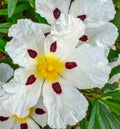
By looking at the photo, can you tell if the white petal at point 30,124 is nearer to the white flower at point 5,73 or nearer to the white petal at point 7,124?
the white petal at point 7,124

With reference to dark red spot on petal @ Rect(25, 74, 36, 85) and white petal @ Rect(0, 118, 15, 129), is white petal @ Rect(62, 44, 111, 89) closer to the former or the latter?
dark red spot on petal @ Rect(25, 74, 36, 85)

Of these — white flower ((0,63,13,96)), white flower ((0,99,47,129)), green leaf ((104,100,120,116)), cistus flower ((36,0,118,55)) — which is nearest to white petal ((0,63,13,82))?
white flower ((0,63,13,96))

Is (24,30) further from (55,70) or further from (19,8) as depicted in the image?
(19,8)

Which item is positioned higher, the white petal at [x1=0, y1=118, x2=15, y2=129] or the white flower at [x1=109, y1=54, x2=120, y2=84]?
the white flower at [x1=109, y1=54, x2=120, y2=84]

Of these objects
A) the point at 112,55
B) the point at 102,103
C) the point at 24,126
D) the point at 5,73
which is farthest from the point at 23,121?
the point at 112,55

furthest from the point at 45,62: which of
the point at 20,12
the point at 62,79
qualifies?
the point at 20,12

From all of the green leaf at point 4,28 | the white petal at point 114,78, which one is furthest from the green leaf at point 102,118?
the green leaf at point 4,28
